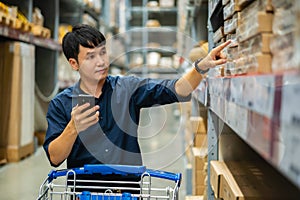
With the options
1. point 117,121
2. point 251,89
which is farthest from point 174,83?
point 251,89

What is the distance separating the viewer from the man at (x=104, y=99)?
144 cm

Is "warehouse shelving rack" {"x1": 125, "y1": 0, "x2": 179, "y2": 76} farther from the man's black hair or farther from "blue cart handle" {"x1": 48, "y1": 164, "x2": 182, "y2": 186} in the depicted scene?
"blue cart handle" {"x1": 48, "y1": 164, "x2": 182, "y2": 186}

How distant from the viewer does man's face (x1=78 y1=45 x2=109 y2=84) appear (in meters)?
1.44

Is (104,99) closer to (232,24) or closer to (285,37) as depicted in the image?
(232,24)

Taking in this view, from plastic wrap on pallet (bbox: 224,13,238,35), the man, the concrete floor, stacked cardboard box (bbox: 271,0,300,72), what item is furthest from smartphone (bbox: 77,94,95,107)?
stacked cardboard box (bbox: 271,0,300,72)

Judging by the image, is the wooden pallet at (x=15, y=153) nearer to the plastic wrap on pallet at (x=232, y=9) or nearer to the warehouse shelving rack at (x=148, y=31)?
the plastic wrap on pallet at (x=232, y=9)

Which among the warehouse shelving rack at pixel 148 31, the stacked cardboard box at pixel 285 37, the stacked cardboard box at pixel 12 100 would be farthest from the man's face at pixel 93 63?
the warehouse shelving rack at pixel 148 31

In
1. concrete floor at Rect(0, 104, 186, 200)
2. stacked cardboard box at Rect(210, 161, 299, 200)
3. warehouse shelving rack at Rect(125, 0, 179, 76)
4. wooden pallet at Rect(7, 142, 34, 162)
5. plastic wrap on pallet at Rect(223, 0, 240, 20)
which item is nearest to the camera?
plastic wrap on pallet at Rect(223, 0, 240, 20)

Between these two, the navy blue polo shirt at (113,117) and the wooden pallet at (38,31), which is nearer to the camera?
the navy blue polo shirt at (113,117)

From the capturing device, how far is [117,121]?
60.6 inches

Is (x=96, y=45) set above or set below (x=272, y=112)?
above

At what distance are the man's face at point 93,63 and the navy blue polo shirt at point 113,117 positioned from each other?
0.09 m

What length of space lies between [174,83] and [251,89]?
32.8 inches

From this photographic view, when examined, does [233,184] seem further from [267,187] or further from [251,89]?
[251,89]
